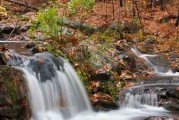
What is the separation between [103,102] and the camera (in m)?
11.0

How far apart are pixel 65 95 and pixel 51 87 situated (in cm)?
55

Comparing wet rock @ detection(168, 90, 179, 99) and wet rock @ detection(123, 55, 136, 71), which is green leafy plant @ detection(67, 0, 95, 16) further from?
wet rock @ detection(168, 90, 179, 99)

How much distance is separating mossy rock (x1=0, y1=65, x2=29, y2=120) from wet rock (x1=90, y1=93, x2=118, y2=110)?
262cm

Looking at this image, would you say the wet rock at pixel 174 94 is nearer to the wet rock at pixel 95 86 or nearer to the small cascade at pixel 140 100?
the small cascade at pixel 140 100

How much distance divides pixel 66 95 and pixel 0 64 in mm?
2361

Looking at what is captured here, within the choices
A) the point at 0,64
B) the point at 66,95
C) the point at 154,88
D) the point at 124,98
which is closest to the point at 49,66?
the point at 66,95

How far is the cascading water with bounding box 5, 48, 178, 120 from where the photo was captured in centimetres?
989

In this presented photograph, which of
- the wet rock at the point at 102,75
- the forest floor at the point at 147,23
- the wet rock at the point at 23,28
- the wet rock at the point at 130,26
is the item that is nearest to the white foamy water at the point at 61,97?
the wet rock at the point at 102,75

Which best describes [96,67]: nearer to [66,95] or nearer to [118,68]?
[118,68]

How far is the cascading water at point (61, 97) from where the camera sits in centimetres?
989

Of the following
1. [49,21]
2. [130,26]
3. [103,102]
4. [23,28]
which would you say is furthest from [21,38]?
[103,102]

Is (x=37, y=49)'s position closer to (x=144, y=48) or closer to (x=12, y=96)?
(x=12, y=96)

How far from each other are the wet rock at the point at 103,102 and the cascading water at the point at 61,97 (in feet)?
0.72

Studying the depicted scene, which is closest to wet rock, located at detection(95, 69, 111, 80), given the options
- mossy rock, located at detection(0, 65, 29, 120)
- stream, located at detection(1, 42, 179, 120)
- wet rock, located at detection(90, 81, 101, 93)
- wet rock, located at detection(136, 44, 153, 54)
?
wet rock, located at detection(90, 81, 101, 93)
